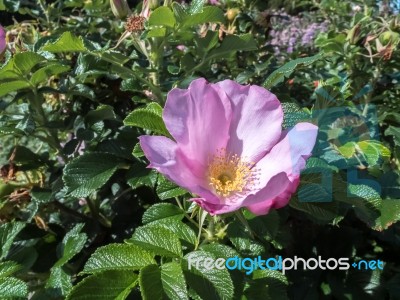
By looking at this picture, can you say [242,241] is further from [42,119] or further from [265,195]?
[42,119]

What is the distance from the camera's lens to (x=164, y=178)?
2.78 feet

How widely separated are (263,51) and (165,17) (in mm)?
717

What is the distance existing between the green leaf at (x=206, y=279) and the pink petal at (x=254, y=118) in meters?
0.18

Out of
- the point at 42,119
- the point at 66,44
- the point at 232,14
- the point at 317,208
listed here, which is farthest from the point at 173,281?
the point at 232,14

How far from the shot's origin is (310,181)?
74 centimetres

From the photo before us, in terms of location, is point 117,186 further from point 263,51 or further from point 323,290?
point 263,51

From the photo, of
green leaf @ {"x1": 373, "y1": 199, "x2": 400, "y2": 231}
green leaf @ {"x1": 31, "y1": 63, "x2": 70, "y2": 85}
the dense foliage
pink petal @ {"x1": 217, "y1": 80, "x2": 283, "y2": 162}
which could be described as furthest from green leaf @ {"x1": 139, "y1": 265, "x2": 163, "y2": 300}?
green leaf @ {"x1": 31, "y1": 63, "x2": 70, "y2": 85}

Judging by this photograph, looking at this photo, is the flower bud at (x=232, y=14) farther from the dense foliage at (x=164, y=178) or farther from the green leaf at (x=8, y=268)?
the green leaf at (x=8, y=268)

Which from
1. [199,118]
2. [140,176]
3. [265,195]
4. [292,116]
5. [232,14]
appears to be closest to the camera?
[265,195]

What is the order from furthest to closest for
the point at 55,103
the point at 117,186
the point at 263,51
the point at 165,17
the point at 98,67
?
the point at 263,51 < the point at 55,103 < the point at 117,186 < the point at 98,67 < the point at 165,17

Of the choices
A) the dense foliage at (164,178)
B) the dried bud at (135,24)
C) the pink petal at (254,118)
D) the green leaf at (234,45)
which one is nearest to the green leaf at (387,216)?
the dense foliage at (164,178)

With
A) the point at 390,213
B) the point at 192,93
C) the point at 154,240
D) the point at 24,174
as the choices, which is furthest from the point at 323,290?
the point at 24,174

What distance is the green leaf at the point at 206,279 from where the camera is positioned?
0.69 metres

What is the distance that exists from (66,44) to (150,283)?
1.47 ft
